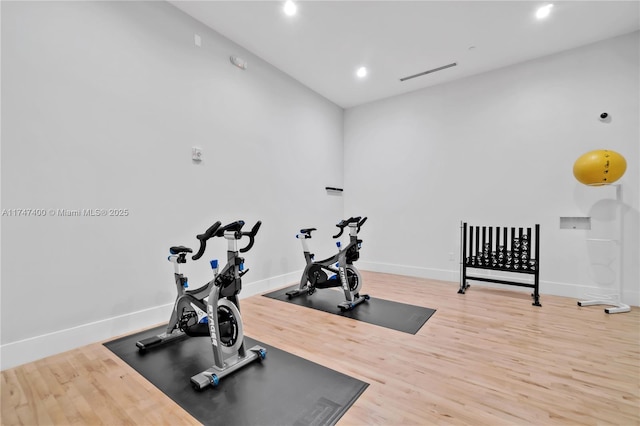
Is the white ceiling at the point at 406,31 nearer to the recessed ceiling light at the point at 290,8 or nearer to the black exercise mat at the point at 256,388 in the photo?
the recessed ceiling light at the point at 290,8

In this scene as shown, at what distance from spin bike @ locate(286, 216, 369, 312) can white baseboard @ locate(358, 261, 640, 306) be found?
179 cm

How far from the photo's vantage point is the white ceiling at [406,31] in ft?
10.6

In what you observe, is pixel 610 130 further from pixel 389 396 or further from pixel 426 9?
pixel 389 396

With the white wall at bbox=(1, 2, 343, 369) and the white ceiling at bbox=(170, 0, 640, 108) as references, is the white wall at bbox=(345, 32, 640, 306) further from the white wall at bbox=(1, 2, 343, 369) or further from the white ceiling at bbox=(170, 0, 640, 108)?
the white wall at bbox=(1, 2, 343, 369)

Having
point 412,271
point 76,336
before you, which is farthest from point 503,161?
point 76,336

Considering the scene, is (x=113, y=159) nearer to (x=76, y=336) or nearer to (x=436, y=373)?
(x=76, y=336)

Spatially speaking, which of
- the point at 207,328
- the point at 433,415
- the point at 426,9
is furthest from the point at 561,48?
the point at 207,328

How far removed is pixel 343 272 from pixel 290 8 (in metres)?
3.17

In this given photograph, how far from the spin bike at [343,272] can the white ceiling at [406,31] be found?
244 cm

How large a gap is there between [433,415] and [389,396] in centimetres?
28

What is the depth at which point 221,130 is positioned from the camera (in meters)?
3.77

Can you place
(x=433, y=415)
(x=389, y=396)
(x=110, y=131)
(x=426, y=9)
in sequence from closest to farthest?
(x=433, y=415)
(x=389, y=396)
(x=110, y=131)
(x=426, y=9)

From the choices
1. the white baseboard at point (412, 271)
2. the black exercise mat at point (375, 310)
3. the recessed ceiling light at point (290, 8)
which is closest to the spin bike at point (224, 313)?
the black exercise mat at point (375, 310)

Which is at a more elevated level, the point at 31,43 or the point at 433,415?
the point at 31,43
